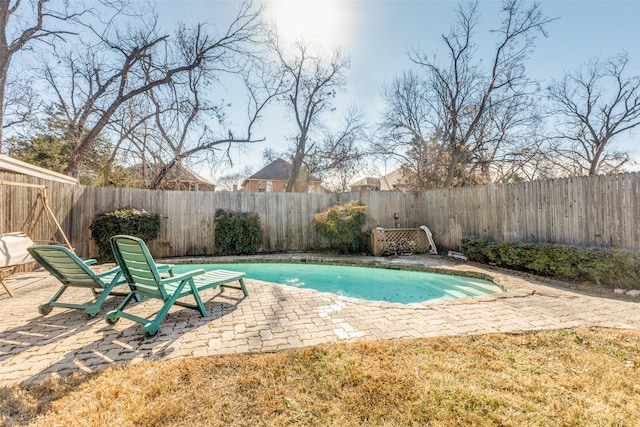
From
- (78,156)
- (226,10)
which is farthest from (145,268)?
(226,10)

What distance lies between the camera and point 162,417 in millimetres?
1675

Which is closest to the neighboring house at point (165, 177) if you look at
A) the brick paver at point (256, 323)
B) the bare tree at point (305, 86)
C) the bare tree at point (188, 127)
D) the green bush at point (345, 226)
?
the bare tree at point (188, 127)

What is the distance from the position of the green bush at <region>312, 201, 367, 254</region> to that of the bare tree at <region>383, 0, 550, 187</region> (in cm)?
668

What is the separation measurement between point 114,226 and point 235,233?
3095mm

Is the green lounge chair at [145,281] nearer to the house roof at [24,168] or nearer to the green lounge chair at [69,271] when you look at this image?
the green lounge chair at [69,271]

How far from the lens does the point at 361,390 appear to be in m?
1.92

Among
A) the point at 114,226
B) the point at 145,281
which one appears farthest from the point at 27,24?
the point at 145,281

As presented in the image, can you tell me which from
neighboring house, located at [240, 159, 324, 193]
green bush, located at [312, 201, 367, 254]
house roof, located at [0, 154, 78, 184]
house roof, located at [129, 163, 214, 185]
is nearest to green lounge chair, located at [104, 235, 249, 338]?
house roof, located at [0, 154, 78, 184]

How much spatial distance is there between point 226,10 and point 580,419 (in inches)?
554

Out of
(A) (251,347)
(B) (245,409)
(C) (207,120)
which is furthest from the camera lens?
(C) (207,120)

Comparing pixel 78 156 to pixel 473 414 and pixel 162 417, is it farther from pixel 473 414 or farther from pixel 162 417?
pixel 473 414

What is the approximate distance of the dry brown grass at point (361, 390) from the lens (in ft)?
5.49

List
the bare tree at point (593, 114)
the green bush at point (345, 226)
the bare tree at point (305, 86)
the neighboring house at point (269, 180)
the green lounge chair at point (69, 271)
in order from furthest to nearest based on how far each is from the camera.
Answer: the neighboring house at point (269, 180) → the bare tree at point (305, 86) → the bare tree at point (593, 114) → the green bush at point (345, 226) → the green lounge chair at point (69, 271)

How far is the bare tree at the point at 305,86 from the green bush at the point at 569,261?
12.2 m
